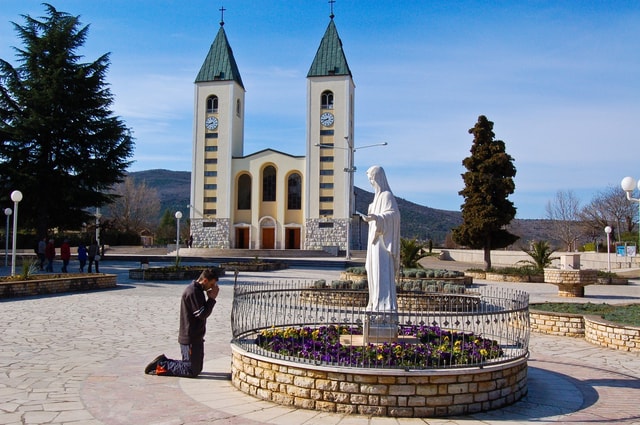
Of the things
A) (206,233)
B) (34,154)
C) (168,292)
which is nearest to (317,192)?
(206,233)

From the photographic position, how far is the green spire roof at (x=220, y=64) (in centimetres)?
5866

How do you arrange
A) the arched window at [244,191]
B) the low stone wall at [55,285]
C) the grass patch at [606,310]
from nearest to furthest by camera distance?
1. the grass patch at [606,310]
2. the low stone wall at [55,285]
3. the arched window at [244,191]

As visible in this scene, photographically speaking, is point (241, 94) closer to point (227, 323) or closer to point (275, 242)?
point (275, 242)

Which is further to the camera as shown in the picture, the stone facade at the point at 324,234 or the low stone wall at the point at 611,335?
the stone facade at the point at 324,234

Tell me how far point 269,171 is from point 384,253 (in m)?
52.5

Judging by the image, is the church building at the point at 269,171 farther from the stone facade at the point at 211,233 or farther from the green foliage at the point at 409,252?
the green foliage at the point at 409,252

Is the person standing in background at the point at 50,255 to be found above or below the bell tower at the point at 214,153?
below

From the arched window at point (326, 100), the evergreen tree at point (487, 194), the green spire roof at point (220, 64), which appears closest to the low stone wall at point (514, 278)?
the evergreen tree at point (487, 194)

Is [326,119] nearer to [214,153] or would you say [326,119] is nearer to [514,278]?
[214,153]

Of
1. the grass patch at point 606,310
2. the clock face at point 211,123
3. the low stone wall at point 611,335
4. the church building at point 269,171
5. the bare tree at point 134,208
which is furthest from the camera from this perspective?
the bare tree at point 134,208

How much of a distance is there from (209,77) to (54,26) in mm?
25170

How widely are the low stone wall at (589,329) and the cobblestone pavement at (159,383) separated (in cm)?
29

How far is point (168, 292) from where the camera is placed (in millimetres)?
18625

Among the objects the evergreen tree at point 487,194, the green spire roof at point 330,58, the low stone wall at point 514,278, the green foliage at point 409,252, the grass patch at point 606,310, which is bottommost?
the low stone wall at point 514,278
